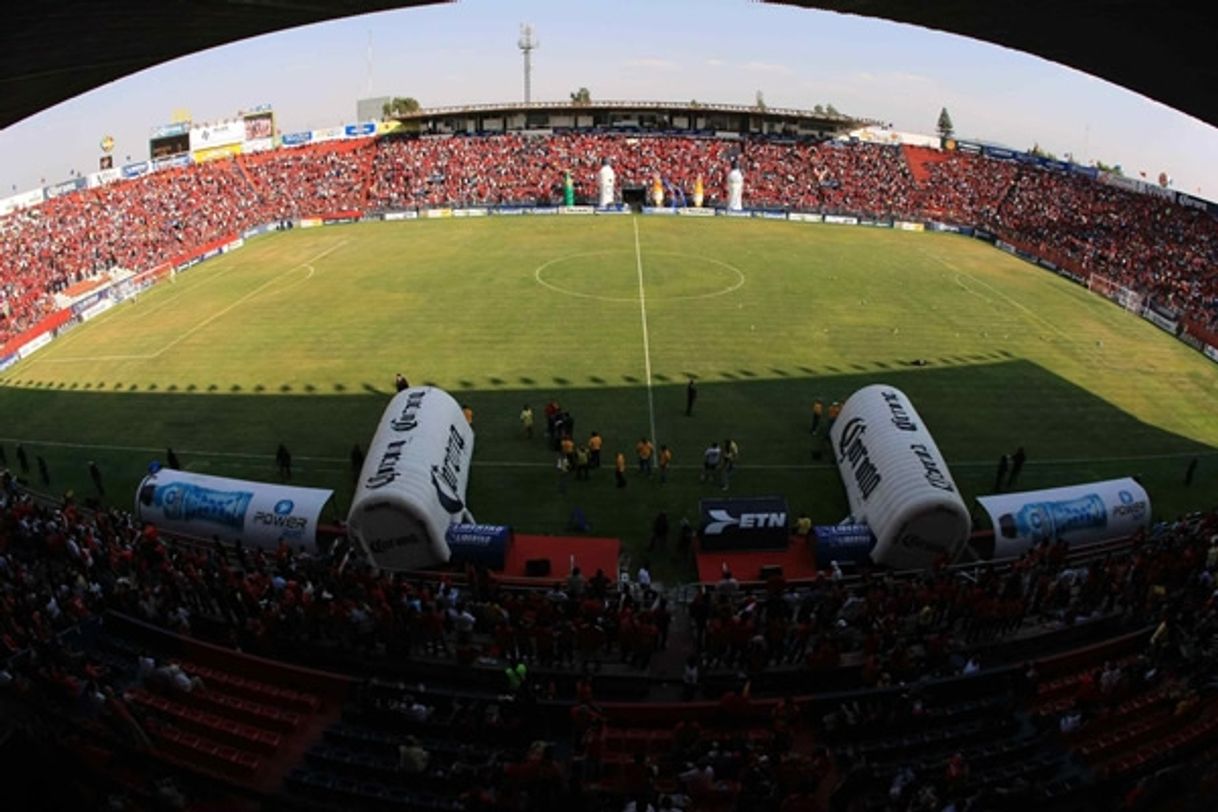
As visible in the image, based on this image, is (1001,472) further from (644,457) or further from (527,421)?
(527,421)

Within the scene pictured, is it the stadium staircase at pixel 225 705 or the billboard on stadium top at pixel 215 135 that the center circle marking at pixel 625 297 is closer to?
the stadium staircase at pixel 225 705

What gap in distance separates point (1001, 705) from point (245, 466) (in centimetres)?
2001

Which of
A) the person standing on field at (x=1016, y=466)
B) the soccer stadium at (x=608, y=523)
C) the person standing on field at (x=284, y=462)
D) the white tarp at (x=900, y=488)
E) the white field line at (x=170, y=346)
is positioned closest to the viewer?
the soccer stadium at (x=608, y=523)

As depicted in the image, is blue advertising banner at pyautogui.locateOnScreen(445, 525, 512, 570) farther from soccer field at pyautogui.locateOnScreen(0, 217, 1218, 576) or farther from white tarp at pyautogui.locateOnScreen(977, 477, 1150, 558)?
white tarp at pyautogui.locateOnScreen(977, 477, 1150, 558)

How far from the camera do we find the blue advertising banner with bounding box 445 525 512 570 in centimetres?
1759

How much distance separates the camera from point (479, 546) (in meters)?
17.6

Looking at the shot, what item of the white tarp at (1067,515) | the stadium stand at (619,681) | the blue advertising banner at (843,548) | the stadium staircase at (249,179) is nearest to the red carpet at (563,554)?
the stadium stand at (619,681)

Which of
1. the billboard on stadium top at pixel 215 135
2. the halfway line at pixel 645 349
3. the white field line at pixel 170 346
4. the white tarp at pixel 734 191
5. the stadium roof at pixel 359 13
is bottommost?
the white field line at pixel 170 346

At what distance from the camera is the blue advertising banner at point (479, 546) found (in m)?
17.6

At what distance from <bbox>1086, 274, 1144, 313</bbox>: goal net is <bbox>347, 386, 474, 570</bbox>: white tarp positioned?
3689 centimetres

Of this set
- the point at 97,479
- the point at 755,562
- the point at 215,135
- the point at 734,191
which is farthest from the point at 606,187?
the point at 755,562

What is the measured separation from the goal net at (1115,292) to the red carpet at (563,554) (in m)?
35.1

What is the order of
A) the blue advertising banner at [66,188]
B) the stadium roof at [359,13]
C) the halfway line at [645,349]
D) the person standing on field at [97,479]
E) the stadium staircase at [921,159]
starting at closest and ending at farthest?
the stadium roof at [359,13], the person standing on field at [97,479], the halfway line at [645,349], the blue advertising banner at [66,188], the stadium staircase at [921,159]

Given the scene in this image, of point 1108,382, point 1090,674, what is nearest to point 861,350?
point 1108,382
